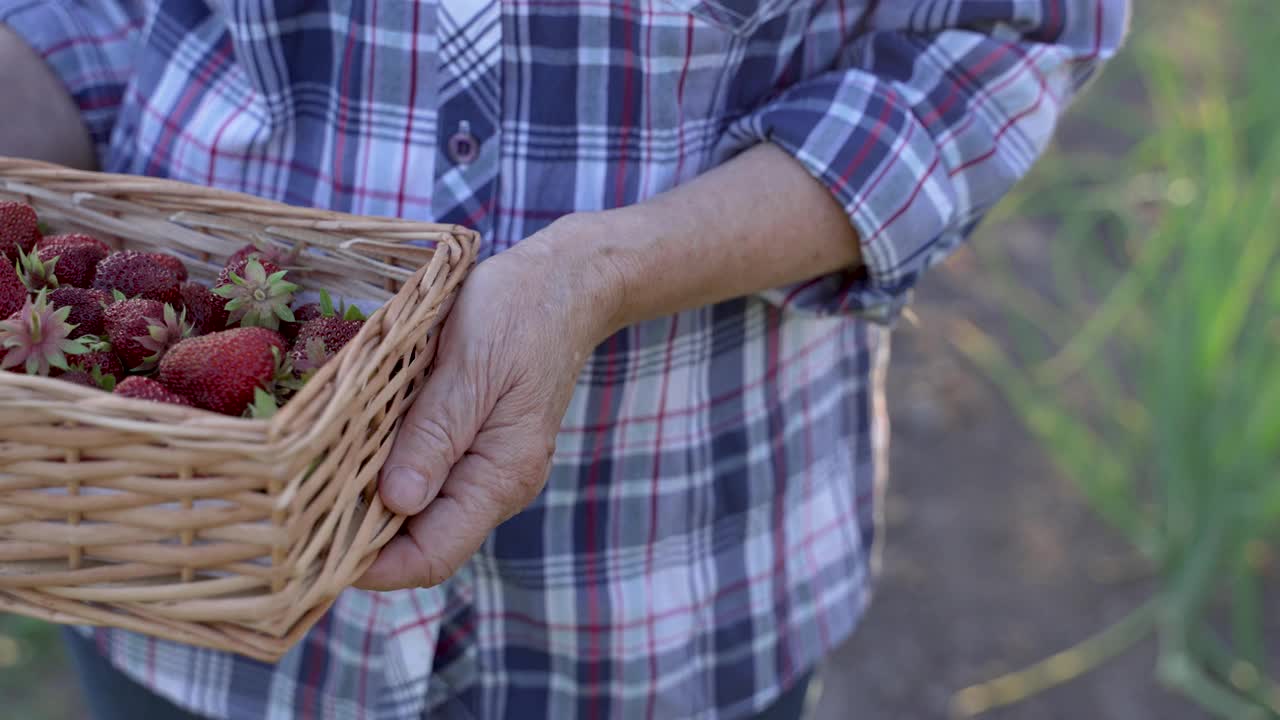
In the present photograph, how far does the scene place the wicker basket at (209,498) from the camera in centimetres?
60

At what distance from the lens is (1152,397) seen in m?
1.74

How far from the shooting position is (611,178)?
880 millimetres

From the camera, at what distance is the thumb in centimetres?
69

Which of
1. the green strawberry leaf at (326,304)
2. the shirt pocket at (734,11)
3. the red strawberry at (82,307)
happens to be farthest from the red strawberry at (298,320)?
the shirt pocket at (734,11)

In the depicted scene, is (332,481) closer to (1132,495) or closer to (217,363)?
(217,363)

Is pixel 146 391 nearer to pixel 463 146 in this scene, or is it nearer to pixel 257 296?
pixel 257 296

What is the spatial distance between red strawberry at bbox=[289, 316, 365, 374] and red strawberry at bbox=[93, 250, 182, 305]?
11 centimetres

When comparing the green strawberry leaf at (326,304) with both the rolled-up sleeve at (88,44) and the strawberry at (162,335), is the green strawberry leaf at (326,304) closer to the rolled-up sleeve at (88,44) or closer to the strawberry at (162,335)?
the strawberry at (162,335)

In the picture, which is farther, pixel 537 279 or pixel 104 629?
pixel 104 629

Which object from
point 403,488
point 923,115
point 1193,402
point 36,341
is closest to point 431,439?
point 403,488

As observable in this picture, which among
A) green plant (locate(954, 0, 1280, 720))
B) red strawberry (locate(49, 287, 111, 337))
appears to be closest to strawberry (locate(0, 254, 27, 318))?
red strawberry (locate(49, 287, 111, 337))

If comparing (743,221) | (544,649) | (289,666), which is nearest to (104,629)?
(289,666)

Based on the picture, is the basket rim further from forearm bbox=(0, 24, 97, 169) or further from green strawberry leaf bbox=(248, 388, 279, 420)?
forearm bbox=(0, 24, 97, 169)

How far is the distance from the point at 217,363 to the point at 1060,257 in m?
1.81
